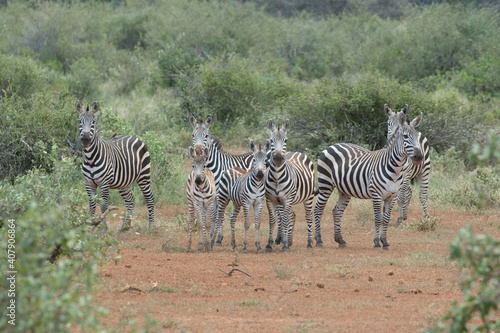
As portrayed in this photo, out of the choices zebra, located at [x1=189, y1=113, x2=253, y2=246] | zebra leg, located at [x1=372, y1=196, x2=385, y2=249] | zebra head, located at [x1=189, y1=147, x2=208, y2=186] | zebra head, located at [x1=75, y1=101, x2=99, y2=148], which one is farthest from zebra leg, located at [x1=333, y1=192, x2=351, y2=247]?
zebra head, located at [x1=75, y1=101, x2=99, y2=148]

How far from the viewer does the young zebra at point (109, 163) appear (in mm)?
11155

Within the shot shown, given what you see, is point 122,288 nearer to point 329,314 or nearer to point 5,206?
point 5,206

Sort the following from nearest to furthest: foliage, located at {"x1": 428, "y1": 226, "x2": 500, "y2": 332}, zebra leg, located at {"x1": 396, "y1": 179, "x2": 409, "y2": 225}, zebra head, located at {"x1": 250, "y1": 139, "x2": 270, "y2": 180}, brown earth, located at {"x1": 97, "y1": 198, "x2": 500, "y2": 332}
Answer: foliage, located at {"x1": 428, "y1": 226, "x2": 500, "y2": 332}, brown earth, located at {"x1": 97, "y1": 198, "x2": 500, "y2": 332}, zebra head, located at {"x1": 250, "y1": 139, "x2": 270, "y2": 180}, zebra leg, located at {"x1": 396, "y1": 179, "x2": 409, "y2": 225}

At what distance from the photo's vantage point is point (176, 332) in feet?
19.4

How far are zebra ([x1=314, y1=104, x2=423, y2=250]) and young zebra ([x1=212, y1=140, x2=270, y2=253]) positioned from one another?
1446 mm

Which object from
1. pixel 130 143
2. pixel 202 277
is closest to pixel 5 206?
pixel 202 277

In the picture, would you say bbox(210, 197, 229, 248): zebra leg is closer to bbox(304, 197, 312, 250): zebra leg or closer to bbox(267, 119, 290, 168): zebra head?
bbox(267, 119, 290, 168): zebra head

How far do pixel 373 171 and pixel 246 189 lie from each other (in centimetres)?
230

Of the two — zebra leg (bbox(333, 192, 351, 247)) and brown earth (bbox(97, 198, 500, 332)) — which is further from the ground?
zebra leg (bbox(333, 192, 351, 247))

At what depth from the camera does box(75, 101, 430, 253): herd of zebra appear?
10.2 meters

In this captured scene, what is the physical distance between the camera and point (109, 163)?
11.5 meters

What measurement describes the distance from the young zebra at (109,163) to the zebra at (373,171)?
11.9ft

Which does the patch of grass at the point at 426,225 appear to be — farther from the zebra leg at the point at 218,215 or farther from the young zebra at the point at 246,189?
the zebra leg at the point at 218,215

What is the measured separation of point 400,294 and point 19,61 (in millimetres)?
13741
